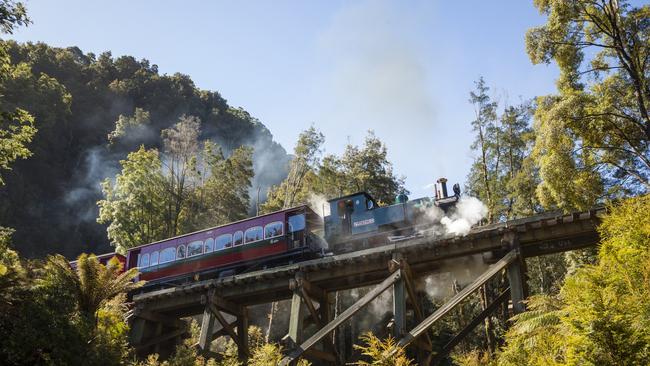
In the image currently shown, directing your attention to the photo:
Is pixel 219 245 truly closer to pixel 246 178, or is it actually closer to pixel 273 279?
pixel 273 279

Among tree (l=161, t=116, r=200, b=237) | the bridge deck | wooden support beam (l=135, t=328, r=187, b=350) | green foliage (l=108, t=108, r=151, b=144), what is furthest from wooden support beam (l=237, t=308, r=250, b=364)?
green foliage (l=108, t=108, r=151, b=144)

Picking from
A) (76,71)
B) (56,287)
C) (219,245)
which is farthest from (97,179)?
(56,287)

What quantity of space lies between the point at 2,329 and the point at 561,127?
47.5 ft

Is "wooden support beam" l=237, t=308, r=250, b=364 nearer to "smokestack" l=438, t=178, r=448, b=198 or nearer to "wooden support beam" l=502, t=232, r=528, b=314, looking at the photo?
"smokestack" l=438, t=178, r=448, b=198

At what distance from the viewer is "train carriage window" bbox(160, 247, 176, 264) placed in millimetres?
20062

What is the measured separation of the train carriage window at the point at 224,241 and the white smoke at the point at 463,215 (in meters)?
8.07

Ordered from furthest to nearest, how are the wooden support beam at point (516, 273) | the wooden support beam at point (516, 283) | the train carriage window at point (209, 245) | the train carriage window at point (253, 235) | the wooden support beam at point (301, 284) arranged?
the train carriage window at point (209, 245)
the train carriage window at point (253, 235)
the wooden support beam at point (301, 284)
the wooden support beam at point (516, 273)
the wooden support beam at point (516, 283)

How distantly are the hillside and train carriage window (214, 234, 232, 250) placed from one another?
2769cm

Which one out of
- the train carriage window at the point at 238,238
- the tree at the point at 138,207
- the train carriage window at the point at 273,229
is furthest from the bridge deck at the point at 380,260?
the tree at the point at 138,207

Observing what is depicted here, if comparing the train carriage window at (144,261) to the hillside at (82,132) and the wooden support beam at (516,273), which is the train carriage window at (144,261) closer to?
the wooden support beam at (516,273)

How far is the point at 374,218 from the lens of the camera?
17906mm

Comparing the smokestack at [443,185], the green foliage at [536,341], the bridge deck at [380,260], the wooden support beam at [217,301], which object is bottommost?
the green foliage at [536,341]

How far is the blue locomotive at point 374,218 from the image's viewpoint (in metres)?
17.5

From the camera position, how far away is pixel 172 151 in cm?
3141
